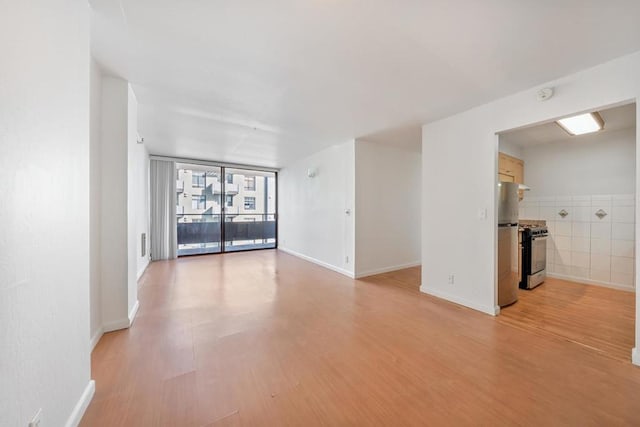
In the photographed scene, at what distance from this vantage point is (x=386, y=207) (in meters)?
4.63

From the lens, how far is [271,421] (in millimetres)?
1312

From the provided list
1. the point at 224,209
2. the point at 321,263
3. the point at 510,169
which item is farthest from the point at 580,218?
the point at 224,209

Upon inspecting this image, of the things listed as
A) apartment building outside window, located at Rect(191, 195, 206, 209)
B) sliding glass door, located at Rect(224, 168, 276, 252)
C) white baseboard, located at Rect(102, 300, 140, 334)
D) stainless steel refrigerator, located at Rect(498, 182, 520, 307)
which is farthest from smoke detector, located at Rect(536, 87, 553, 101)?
apartment building outside window, located at Rect(191, 195, 206, 209)

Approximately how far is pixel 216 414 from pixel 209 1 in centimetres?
245

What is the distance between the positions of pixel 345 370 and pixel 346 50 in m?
2.45

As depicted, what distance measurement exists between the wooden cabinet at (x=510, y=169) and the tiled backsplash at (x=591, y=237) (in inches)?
24.9

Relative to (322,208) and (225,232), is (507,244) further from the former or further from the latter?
(225,232)

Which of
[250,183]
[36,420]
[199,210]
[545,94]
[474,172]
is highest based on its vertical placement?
[545,94]

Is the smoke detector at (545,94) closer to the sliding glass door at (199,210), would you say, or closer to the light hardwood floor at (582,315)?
the light hardwood floor at (582,315)

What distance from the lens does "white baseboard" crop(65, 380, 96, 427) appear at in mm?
1233

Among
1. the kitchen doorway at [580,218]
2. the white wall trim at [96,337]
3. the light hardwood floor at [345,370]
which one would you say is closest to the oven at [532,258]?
the kitchen doorway at [580,218]

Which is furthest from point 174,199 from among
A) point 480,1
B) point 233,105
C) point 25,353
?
point 480,1

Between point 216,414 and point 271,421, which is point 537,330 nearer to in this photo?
point 271,421

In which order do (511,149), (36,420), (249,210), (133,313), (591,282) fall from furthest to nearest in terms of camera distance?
(249,210), (511,149), (591,282), (133,313), (36,420)
